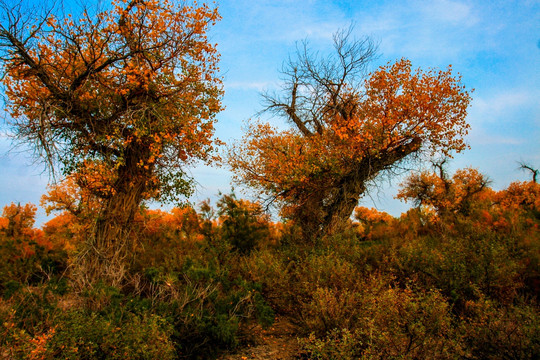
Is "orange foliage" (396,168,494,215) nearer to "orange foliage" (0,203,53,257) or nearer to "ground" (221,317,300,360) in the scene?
"ground" (221,317,300,360)

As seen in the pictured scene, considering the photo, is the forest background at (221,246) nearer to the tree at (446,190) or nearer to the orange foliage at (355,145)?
the orange foliage at (355,145)

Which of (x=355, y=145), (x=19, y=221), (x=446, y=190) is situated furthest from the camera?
(x=446, y=190)

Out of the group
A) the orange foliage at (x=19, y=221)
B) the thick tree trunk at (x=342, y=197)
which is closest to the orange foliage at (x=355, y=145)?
the thick tree trunk at (x=342, y=197)

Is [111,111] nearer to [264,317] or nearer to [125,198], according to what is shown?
[125,198]

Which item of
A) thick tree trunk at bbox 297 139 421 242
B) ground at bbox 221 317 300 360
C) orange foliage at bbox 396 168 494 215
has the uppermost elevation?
orange foliage at bbox 396 168 494 215

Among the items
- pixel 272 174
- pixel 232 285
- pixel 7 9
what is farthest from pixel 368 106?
pixel 7 9

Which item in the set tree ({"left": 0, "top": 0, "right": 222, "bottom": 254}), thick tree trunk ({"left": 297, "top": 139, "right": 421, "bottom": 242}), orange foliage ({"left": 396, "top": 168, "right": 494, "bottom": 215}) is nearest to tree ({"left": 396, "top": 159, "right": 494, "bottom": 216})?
orange foliage ({"left": 396, "top": 168, "right": 494, "bottom": 215})

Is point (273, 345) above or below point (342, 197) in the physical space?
below

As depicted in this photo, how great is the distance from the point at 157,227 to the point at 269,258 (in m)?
7.58

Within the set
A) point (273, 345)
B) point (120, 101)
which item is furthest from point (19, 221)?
point (273, 345)

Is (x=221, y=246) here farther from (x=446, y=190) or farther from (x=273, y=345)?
(x=446, y=190)

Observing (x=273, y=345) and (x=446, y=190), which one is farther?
(x=446, y=190)

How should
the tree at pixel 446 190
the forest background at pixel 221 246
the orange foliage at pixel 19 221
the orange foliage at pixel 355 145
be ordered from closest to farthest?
the forest background at pixel 221 246 → the orange foliage at pixel 355 145 → the orange foliage at pixel 19 221 → the tree at pixel 446 190

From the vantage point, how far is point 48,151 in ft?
20.2
